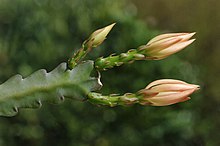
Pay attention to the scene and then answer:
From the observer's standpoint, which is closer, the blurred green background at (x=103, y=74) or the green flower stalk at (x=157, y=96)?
the green flower stalk at (x=157, y=96)

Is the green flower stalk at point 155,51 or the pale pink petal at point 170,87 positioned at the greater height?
the green flower stalk at point 155,51

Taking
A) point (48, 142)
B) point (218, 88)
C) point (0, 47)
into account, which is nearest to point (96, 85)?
point (48, 142)

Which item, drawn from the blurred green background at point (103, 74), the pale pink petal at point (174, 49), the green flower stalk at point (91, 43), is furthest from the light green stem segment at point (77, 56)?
the blurred green background at point (103, 74)

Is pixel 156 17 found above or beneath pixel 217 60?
above

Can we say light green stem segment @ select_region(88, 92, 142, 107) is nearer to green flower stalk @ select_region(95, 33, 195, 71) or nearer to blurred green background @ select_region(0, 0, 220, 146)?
green flower stalk @ select_region(95, 33, 195, 71)

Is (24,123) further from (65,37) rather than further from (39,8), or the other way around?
(39,8)

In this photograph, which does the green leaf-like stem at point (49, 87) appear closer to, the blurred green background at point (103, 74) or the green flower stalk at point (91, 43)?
the green flower stalk at point (91, 43)

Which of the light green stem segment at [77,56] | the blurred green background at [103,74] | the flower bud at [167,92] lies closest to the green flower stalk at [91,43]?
the light green stem segment at [77,56]
